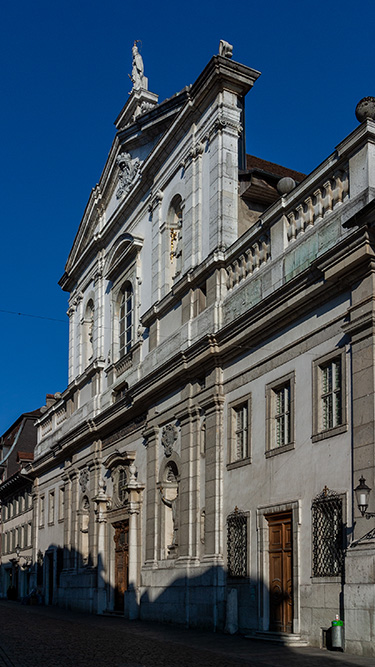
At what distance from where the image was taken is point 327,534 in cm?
1620

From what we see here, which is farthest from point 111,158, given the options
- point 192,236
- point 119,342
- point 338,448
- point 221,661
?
point 221,661

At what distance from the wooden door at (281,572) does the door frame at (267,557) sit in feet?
0.40

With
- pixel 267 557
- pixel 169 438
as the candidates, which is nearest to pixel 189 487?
pixel 169 438

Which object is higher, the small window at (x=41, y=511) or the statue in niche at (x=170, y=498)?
the statue in niche at (x=170, y=498)

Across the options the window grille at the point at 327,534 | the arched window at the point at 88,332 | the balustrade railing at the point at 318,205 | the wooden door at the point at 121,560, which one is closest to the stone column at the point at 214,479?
the window grille at the point at 327,534

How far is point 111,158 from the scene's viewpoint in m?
33.1

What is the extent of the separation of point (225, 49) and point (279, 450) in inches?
448

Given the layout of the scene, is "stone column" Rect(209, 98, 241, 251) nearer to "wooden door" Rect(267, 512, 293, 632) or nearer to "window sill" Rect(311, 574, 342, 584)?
"wooden door" Rect(267, 512, 293, 632)

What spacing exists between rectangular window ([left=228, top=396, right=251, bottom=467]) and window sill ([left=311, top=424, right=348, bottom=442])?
130 inches

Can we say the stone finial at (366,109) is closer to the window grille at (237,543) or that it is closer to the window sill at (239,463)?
the window sill at (239,463)

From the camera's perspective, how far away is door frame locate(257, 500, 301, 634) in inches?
667

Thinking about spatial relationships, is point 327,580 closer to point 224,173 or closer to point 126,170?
point 224,173

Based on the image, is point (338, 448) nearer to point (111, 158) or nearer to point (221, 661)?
point (221, 661)

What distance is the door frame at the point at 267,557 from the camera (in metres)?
17.0
